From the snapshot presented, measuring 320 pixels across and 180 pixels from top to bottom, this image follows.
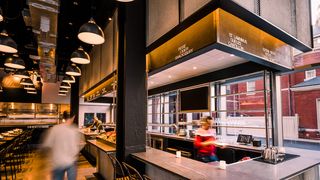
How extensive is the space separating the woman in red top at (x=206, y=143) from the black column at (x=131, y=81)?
4.16 feet

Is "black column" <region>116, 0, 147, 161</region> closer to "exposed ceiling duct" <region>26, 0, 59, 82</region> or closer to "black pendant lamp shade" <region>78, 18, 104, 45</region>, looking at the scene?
"black pendant lamp shade" <region>78, 18, 104, 45</region>

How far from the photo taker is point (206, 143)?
13.2ft

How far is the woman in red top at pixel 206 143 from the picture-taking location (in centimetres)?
403

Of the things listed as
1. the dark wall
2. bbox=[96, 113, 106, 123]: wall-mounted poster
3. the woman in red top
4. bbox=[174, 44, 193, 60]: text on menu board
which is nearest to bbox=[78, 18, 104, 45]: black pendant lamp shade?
bbox=[174, 44, 193, 60]: text on menu board

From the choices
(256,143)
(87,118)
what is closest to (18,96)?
(87,118)

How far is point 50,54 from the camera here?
621cm

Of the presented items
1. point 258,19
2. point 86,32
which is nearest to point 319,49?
point 258,19

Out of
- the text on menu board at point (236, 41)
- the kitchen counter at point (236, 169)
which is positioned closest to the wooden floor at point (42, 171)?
the kitchen counter at point (236, 169)

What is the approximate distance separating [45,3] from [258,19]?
3655 mm

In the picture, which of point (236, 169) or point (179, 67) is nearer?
point (236, 169)

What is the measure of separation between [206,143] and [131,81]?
75.1 inches

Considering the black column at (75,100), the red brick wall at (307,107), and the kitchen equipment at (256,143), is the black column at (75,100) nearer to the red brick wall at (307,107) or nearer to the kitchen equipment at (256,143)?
the kitchen equipment at (256,143)

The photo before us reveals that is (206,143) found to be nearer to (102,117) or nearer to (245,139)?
(245,139)

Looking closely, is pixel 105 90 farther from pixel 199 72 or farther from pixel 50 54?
pixel 199 72
